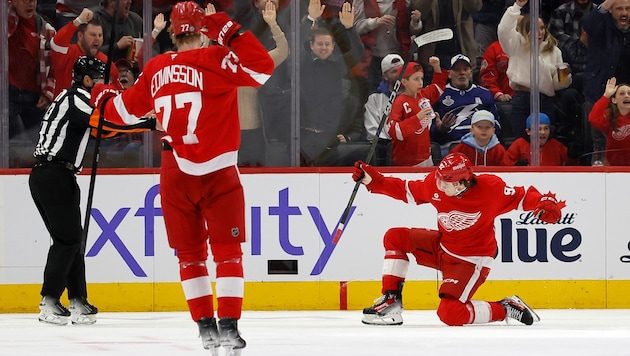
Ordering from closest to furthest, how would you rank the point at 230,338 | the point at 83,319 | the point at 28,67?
the point at 230,338
the point at 83,319
the point at 28,67

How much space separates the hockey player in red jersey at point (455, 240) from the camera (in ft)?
18.3

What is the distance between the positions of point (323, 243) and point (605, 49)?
217cm

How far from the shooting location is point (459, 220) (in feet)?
18.7

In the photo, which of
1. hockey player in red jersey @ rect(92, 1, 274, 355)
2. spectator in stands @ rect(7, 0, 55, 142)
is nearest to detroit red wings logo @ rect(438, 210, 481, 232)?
hockey player in red jersey @ rect(92, 1, 274, 355)

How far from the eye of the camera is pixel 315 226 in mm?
6824

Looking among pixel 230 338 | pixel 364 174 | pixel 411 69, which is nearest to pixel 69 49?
pixel 411 69

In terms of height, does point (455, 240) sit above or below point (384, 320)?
above

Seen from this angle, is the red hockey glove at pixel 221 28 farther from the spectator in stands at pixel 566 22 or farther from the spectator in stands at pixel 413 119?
the spectator in stands at pixel 566 22

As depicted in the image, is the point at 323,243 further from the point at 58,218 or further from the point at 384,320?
the point at 58,218

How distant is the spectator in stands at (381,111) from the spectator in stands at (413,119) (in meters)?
0.04

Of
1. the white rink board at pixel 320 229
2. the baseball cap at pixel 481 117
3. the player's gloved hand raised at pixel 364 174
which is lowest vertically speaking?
the white rink board at pixel 320 229

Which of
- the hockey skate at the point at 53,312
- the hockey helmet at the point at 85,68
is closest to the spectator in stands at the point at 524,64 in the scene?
the hockey helmet at the point at 85,68

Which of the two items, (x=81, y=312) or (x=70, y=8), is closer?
(x=81, y=312)

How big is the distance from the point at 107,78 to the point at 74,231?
84 cm
